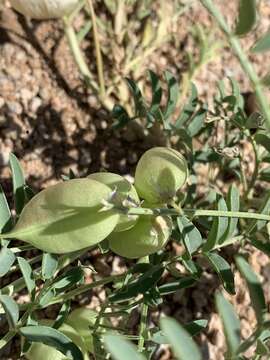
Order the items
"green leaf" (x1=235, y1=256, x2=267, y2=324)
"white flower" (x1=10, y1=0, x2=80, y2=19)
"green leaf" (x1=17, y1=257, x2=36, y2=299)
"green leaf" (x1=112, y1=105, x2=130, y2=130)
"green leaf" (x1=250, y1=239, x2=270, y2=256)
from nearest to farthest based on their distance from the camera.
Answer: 1. "green leaf" (x1=235, y1=256, x2=267, y2=324)
2. "green leaf" (x1=17, y1=257, x2=36, y2=299)
3. "green leaf" (x1=250, y1=239, x2=270, y2=256)
4. "green leaf" (x1=112, y1=105, x2=130, y2=130)
5. "white flower" (x1=10, y1=0, x2=80, y2=19)

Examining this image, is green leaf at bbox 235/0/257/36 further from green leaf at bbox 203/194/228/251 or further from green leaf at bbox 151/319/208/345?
green leaf at bbox 151/319/208/345

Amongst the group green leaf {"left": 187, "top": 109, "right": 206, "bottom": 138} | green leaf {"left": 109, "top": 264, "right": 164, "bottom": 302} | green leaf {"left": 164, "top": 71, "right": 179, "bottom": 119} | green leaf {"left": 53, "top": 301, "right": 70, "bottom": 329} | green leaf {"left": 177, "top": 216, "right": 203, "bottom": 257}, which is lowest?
green leaf {"left": 53, "top": 301, "right": 70, "bottom": 329}

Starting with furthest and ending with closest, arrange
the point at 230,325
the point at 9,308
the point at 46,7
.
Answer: the point at 46,7 < the point at 9,308 < the point at 230,325

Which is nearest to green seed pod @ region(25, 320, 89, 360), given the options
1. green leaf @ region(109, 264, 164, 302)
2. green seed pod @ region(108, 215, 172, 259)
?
green leaf @ region(109, 264, 164, 302)

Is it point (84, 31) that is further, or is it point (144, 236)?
point (84, 31)

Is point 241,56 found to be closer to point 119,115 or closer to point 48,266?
point 48,266

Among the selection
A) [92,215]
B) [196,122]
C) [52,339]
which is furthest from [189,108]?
[52,339]

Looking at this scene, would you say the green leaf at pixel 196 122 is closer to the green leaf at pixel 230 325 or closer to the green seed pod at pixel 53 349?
the green seed pod at pixel 53 349
